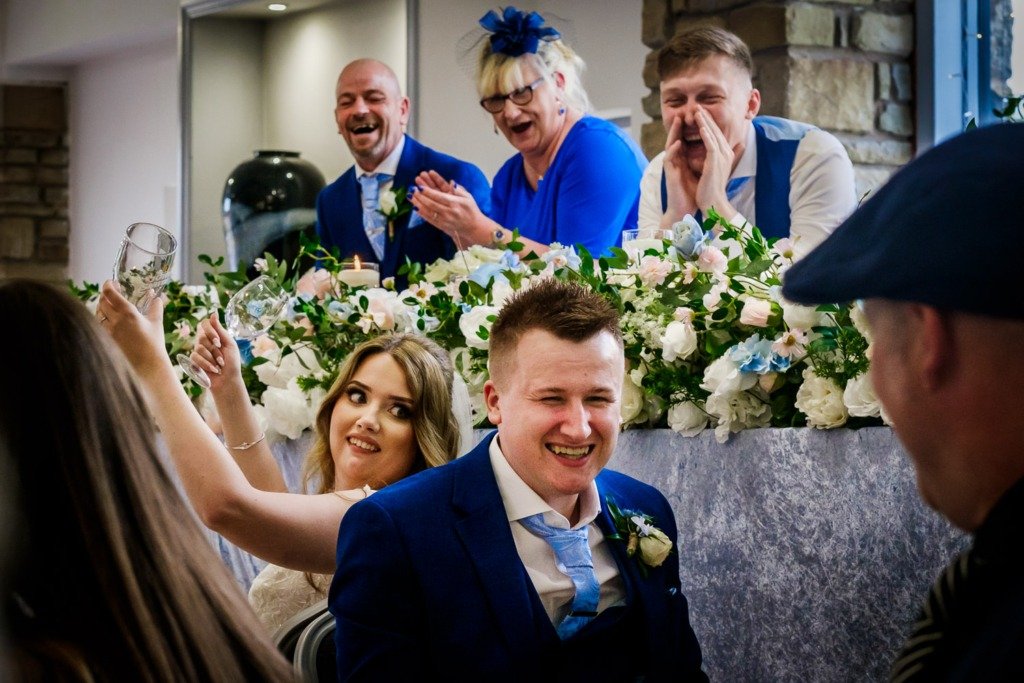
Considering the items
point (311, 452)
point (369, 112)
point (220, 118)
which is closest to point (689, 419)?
point (311, 452)

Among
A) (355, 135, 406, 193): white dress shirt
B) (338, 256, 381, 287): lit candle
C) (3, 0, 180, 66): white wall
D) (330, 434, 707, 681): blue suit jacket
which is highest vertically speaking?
(3, 0, 180, 66): white wall

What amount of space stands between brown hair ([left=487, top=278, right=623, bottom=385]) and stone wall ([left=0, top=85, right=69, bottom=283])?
6.12m

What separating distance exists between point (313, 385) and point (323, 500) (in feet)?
1.91

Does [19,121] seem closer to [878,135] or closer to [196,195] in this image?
[196,195]

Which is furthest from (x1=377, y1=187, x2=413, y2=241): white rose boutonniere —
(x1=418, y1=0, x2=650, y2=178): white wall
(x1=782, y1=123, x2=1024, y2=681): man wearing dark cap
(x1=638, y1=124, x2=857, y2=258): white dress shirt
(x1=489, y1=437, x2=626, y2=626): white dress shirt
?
(x1=782, y1=123, x2=1024, y2=681): man wearing dark cap

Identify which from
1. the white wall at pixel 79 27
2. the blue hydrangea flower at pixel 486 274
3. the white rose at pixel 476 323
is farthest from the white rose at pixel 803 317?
the white wall at pixel 79 27

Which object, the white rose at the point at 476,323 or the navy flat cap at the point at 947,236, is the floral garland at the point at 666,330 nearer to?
the white rose at the point at 476,323

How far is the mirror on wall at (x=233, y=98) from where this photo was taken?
5.79 metres

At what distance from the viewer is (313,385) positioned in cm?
259

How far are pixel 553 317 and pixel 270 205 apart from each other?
3565 mm

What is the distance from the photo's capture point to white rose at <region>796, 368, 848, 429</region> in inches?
69.6

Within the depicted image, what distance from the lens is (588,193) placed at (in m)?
2.90

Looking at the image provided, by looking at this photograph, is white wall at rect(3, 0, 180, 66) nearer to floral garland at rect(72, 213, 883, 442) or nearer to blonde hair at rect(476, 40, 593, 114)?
blonde hair at rect(476, 40, 593, 114)

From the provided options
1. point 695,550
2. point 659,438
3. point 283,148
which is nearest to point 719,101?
point 659,438
